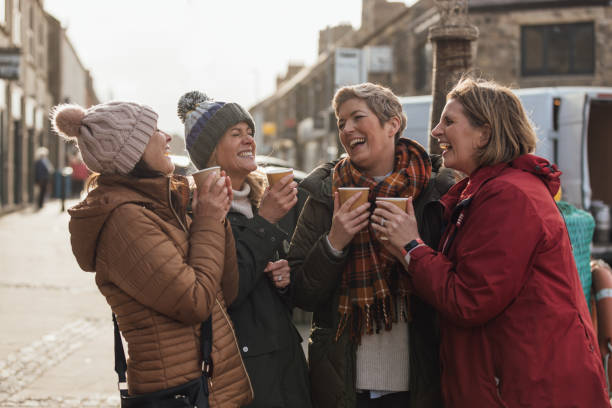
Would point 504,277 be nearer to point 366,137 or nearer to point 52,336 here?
point 366,137

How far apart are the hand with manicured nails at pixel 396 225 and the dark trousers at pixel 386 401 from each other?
631 mm

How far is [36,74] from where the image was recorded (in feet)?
93.1

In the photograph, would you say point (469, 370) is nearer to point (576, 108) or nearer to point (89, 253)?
point (89, 253)

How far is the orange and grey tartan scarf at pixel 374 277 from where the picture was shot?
274 centimetres

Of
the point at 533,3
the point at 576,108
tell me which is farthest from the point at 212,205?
the point at 533,3

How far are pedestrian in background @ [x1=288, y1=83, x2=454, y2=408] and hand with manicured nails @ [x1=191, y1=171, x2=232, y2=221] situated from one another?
0.50 meters

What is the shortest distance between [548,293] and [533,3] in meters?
21.4

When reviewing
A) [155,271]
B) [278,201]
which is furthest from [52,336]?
[155,271]

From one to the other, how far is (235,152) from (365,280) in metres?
0.75

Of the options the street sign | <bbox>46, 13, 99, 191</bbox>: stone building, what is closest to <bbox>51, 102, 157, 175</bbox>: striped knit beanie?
the street sign

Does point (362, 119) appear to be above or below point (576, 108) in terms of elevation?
below

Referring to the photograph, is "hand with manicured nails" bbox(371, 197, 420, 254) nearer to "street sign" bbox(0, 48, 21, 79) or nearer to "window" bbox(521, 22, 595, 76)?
"street sign" bbox(0, 48, 21, 79)

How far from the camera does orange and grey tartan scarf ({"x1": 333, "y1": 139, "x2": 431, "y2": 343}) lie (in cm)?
274

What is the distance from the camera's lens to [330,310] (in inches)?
114
